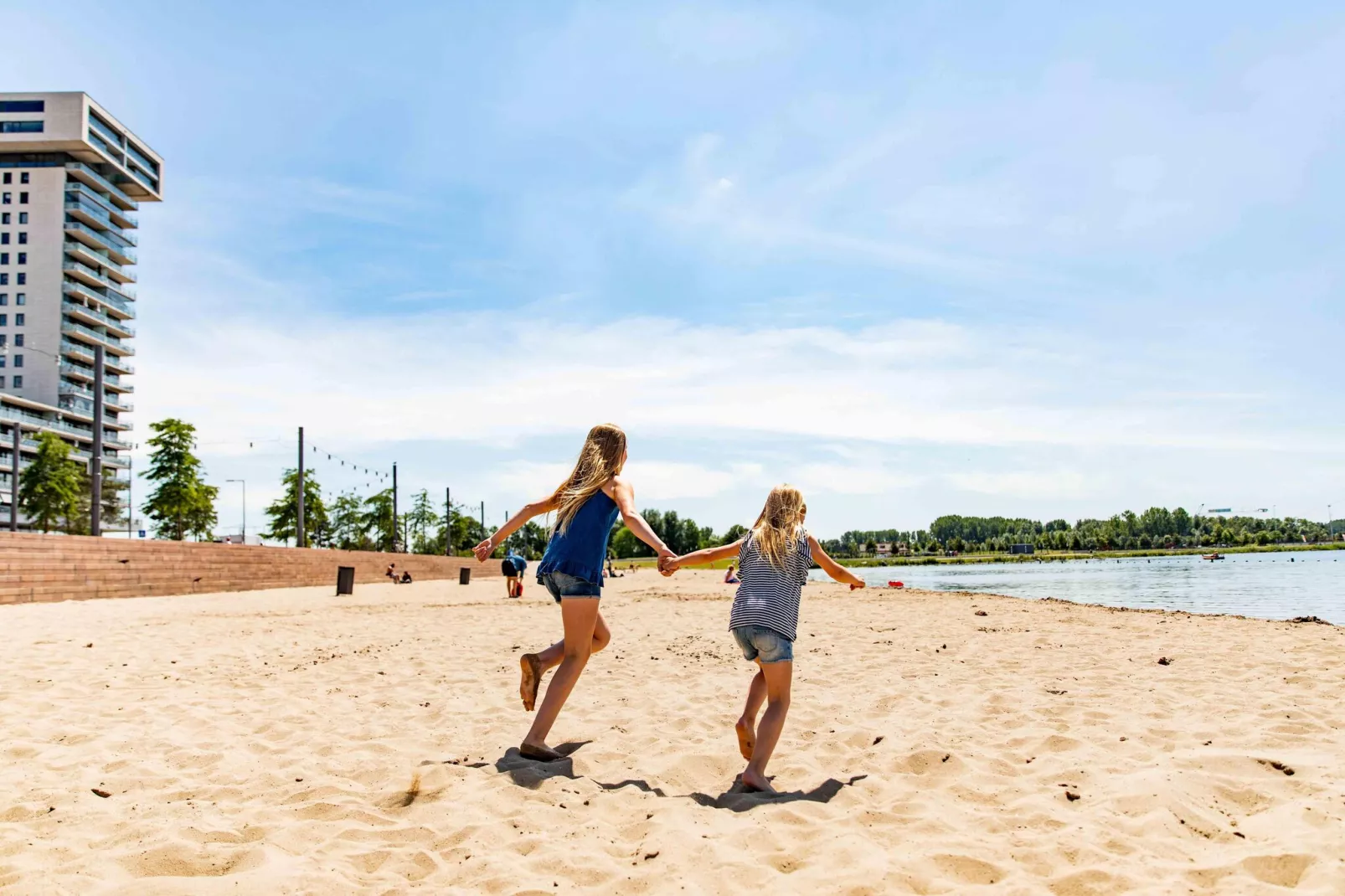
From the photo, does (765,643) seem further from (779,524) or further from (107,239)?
(107,239)

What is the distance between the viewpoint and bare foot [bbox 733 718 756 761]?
4.53 m

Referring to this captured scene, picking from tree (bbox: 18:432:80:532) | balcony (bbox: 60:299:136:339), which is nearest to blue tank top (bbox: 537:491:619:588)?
tree (bbox: 18:432:80:532)

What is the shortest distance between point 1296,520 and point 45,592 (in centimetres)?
24104

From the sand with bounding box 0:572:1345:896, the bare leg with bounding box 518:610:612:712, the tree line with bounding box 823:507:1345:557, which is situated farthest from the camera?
the tree line with bounding box 823:507:1345:557

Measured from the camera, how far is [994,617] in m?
14.7

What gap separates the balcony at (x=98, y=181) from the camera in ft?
319

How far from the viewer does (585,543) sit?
4.69 meters

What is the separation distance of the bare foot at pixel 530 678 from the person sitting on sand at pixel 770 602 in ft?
3.47

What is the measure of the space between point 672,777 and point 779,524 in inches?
61.2

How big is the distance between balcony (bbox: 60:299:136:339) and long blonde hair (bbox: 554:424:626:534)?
115128 mm

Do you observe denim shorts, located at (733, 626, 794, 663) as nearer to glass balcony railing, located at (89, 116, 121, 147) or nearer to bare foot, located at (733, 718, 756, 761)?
bare foot, located at (733, 718, 756, 761)

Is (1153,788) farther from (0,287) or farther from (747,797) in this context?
(0,287)

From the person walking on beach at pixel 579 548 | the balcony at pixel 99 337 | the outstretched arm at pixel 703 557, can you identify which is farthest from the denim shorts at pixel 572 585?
the balcony at pixel 99 337

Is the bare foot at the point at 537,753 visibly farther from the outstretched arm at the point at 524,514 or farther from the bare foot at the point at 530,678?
the outstretched arm at the point at 524,514
